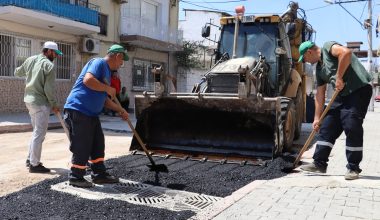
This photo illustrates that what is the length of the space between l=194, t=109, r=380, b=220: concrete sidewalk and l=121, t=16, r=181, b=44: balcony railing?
14.7m

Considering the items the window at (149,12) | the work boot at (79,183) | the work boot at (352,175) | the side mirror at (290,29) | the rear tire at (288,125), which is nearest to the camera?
the work boot at (79,183)

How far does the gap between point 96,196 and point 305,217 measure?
206 cm

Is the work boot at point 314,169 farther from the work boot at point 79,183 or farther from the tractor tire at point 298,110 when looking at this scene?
the tractor tire at point 298,110

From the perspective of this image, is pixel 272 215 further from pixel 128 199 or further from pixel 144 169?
pixel 144 169

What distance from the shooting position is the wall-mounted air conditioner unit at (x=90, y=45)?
16.4 m

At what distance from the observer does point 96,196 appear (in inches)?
175

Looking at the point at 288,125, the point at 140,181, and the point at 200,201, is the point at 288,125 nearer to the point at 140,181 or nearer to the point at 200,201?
the point at 140,181

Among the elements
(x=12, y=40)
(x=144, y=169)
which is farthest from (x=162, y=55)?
(x=144, y=169)

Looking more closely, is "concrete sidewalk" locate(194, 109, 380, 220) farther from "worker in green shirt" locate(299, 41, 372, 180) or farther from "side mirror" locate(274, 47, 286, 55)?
"side mirror" locate(274, 47, 286, 55)

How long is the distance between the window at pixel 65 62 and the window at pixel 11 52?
4.86 ft

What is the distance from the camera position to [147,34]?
19.6m

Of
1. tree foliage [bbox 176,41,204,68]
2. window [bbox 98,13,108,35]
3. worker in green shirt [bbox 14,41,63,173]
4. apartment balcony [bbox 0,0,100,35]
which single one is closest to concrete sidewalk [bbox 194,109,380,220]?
worker in green shirt [bbox 14,41,63,173]

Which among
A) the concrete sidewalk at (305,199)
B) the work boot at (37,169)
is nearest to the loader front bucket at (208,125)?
the concrete sidewalk at (305,199)

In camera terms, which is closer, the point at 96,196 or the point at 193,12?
the point at 96,196
